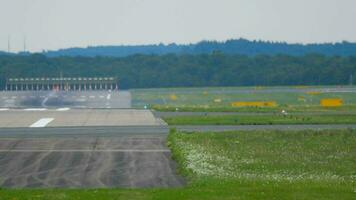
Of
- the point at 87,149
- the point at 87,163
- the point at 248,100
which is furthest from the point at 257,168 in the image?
the point at 248,100

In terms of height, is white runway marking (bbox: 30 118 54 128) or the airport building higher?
white runway marking (bbox: 30 118 54 128)

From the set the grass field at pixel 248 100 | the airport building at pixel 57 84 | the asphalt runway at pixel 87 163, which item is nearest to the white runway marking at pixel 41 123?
the asphalt runway at pixel 87 163

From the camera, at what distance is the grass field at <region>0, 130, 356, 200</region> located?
890 inches

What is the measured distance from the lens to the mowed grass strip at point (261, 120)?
5050 cm

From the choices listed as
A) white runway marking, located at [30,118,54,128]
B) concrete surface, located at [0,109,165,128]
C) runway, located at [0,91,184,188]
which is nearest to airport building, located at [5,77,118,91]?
concrete surface, located at [0,109,165,128]

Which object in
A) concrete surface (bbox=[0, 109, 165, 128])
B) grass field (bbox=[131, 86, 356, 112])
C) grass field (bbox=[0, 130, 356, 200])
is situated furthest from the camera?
grass field (bbox=[131, 86, 356, 112])

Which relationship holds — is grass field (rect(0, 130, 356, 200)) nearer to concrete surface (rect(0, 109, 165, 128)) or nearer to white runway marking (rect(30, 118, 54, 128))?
concrete surface (rect(0, 109, 165, 128))

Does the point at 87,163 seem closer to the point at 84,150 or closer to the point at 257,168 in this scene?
the point at 84,150

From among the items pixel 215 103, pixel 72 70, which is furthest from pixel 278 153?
pixel 72 70

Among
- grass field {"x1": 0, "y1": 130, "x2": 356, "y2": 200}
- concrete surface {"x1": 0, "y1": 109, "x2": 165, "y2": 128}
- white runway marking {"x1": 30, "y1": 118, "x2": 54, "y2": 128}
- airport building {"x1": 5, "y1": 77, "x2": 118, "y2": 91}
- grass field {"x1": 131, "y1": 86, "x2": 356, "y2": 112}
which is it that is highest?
grass field {"x1": 0, "y1": 130, "x2": 356, "y2": 200}

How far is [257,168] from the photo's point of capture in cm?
2867

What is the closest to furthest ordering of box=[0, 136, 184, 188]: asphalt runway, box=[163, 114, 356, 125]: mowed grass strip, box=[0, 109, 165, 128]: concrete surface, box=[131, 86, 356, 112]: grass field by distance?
box=[0, 136, 184, 188]: asphalt runway, box=[163, 114, 356, 125]: mowed grass strip, box=[0, 109, 165, 128]: concrete surface, box=[131, 86, 356, 112]: grass field

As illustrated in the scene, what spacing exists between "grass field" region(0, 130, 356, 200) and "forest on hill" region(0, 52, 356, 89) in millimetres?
92231

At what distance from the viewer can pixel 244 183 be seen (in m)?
24.6
